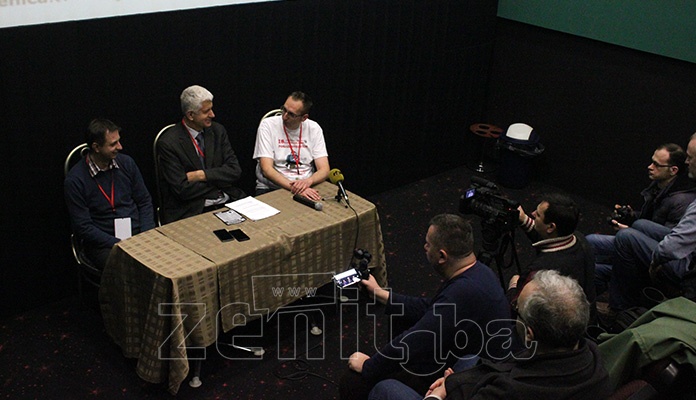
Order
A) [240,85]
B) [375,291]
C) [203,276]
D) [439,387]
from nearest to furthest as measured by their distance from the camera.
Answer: [439,387] → [375,291] → [203,276] → [240,85]

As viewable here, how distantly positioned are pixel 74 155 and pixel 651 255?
11.0 ft

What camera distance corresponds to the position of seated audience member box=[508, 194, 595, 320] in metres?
3.13

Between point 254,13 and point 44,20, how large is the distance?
1346 millimetres

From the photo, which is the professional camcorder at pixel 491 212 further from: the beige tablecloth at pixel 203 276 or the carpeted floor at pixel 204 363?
the carpeted floor at pixel 204 363

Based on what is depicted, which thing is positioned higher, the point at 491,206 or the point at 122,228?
the point at 491,206

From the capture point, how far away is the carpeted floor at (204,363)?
3393 millimetres

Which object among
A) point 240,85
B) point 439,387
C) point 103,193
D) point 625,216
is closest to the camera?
point 439,387

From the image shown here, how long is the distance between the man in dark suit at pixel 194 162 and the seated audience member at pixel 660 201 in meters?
2.36

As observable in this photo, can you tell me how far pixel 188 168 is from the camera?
405 cm

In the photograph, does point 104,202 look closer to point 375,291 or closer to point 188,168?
point 188,168

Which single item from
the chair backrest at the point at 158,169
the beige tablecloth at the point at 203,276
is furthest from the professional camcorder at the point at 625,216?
the chair backrest at the point at 158,169

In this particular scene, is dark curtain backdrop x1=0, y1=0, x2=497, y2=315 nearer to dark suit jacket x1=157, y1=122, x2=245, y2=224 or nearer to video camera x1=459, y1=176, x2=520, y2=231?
dark suit jacket x1=157, y1=122, x2=245, y2=224

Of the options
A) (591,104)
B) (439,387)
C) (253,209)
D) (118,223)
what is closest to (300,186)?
(253,209)

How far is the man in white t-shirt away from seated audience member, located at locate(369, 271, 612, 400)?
Result: 2162mm
